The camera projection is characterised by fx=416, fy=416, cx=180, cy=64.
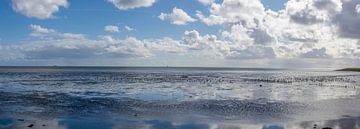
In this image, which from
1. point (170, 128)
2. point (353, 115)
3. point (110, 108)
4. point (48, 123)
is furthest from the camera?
point (110, 108)

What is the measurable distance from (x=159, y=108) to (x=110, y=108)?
4022 mm

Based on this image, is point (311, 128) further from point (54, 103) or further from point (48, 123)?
point (54, 103)

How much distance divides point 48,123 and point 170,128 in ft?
25.6

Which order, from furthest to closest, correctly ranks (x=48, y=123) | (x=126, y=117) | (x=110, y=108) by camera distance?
(x=110, y=108)
(x=126, y=117)
(x=48, y=123)

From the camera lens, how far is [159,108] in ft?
112

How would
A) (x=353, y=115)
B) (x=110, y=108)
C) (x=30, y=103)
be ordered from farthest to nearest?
(x=30, y=103) < (x=110, y=108) < (x=353, y=115)

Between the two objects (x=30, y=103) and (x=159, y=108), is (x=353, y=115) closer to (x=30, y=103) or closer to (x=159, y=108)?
(x=159, y=108)

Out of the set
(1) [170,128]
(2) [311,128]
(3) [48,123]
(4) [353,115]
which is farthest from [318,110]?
(3) [48,123]

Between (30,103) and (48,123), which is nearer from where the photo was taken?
(48,123)

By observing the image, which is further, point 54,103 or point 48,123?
point 54,103

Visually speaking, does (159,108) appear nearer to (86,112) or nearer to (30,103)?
(86,112)

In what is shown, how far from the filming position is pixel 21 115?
2945cm

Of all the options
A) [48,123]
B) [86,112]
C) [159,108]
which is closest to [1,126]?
[48,123]

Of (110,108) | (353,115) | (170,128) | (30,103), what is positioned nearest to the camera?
(170,128)
